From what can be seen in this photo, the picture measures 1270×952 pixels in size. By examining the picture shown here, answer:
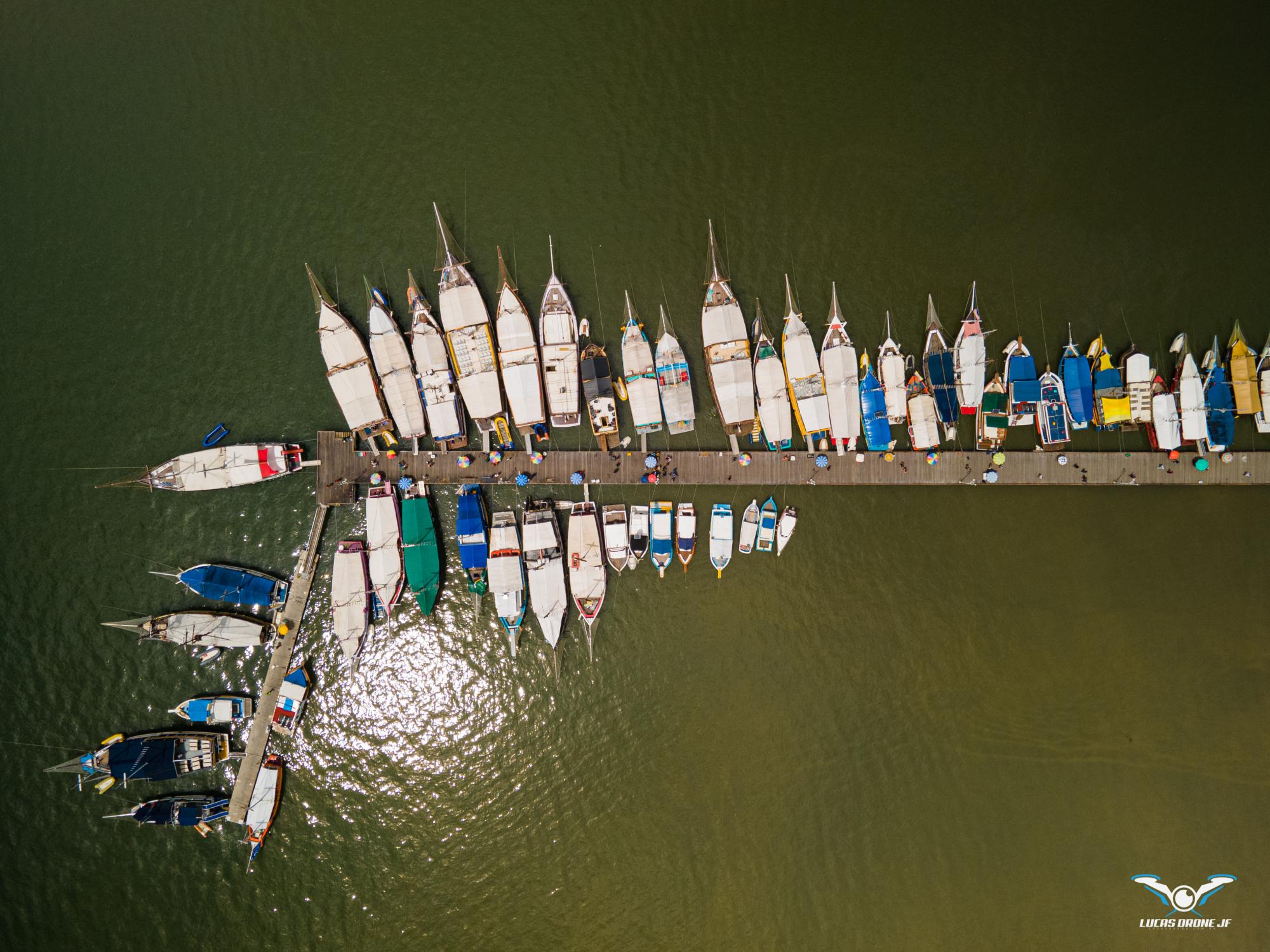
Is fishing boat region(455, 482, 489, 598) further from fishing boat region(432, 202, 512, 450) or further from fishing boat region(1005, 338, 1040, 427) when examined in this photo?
fishing boat region(1005, 338, 1040, 427)

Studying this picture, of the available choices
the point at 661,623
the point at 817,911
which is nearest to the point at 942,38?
the point at 661,623

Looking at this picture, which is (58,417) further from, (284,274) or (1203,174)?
(1203,174)

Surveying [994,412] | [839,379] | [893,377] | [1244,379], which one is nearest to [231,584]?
[839,379]

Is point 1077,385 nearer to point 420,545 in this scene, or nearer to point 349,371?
point 420,545

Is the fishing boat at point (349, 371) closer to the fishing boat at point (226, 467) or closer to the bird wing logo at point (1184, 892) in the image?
the fishing boat at point (226, 467)

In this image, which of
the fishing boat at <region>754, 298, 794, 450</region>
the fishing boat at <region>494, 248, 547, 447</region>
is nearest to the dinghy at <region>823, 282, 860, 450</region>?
the fishing boat at <region>754, 298, 794, 450</region>

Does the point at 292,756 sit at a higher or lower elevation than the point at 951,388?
lower
